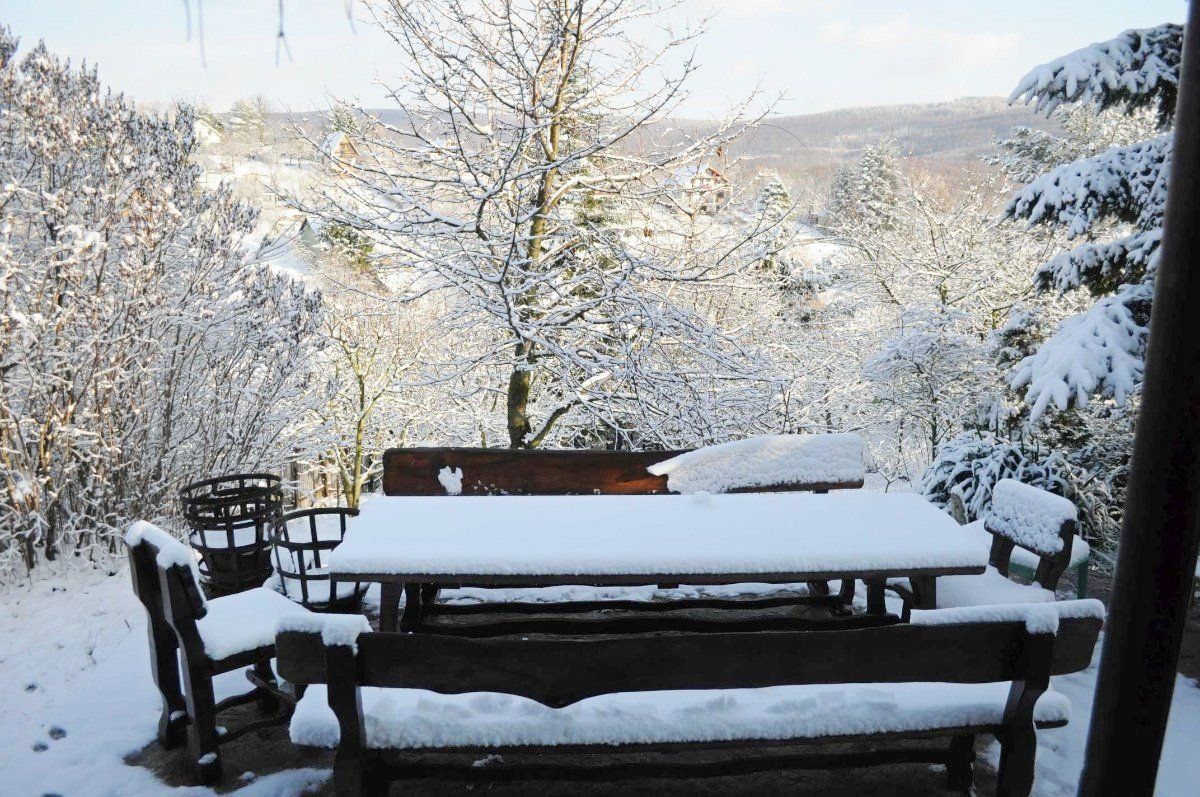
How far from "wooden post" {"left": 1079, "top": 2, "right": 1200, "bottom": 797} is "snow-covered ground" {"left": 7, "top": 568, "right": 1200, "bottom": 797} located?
210cm

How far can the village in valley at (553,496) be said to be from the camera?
198 centimetres

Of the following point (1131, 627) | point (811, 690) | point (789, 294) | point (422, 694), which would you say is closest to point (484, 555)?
point (422, 694)

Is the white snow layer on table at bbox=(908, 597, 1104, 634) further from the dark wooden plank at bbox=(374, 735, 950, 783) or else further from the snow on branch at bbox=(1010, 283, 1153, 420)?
the snow on branch at bbox=(1010, 283, 1153, 420)

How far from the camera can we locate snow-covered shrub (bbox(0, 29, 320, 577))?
506cm

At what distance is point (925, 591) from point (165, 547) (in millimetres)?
2846

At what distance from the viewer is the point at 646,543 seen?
2.88 metres

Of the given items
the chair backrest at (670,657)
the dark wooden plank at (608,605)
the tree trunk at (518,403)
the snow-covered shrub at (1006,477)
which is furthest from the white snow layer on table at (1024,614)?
the tree trunk at (518,403)

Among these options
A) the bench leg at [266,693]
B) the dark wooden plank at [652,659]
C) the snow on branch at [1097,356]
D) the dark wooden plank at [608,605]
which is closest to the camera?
the dark wooden plank at [652,659]

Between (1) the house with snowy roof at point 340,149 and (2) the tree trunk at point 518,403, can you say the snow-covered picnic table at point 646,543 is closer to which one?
(2) the tree trunk at point 518,403

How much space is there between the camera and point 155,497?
6.14 m

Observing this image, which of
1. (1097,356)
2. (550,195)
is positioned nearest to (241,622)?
(1097,356)

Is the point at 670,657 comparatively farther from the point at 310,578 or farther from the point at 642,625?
the point at 310,578

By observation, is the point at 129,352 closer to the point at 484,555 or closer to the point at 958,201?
the point at 484,555

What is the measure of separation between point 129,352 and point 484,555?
432 centimetres
